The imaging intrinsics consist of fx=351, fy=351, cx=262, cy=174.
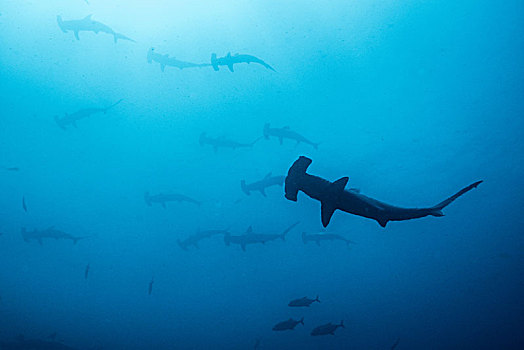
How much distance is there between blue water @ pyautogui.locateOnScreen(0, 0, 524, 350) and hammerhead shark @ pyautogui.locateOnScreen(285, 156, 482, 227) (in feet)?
42.6

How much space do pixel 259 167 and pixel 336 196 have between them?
2375 centimetres

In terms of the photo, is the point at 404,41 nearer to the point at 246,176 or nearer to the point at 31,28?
the point at 246,176

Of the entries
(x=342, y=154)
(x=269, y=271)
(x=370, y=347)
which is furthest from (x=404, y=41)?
(x=370, y=347)

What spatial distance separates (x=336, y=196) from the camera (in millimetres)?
3627

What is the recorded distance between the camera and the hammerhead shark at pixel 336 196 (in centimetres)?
359

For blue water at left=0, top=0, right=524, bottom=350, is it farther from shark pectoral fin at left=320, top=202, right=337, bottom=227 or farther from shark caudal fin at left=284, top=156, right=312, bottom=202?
shark caudal fin at left=284, top=156, right=312, bottom=202

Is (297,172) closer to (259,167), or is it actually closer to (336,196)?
(336,196)

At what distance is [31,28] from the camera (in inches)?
801

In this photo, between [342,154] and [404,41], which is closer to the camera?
[404,41]

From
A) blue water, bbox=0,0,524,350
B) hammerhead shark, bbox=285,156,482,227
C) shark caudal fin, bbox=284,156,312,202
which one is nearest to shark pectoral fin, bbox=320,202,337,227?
hammerhead shark, bbox=285,156,482,227

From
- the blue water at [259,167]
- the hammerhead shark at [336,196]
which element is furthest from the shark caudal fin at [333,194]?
the blue water at [259,167]

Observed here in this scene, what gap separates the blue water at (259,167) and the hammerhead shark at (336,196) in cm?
1299

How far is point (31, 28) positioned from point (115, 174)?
13016 mm

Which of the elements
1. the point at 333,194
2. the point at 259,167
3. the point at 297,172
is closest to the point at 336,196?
the point at 333,194
